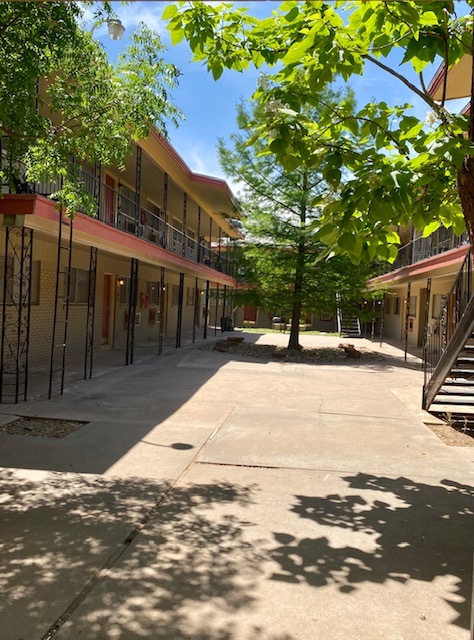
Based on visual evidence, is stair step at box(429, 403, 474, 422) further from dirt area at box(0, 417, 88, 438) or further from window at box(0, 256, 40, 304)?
window at box(0, 256, 40, 304)

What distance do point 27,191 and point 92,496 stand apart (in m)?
5.33

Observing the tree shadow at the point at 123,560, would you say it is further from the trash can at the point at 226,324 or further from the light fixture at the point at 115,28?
the trash can at the point at 226,324

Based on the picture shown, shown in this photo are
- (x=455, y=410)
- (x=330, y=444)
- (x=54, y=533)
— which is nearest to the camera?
(x=54, y=533)

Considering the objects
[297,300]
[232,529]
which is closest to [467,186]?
[232,529]

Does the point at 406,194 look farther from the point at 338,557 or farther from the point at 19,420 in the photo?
the point at 19,420

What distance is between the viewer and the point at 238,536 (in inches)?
156

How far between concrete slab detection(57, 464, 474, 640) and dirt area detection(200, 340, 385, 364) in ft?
39.2

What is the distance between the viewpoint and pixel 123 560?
3.50 meters

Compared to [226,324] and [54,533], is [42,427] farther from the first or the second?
[226,324]

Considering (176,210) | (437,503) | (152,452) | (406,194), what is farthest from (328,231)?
(176,210)

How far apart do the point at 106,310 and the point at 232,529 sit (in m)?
13.5

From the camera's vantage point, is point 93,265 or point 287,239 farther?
point 287,239

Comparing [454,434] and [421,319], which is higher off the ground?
[421,319]

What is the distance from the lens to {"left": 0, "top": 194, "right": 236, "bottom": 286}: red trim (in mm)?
7586
